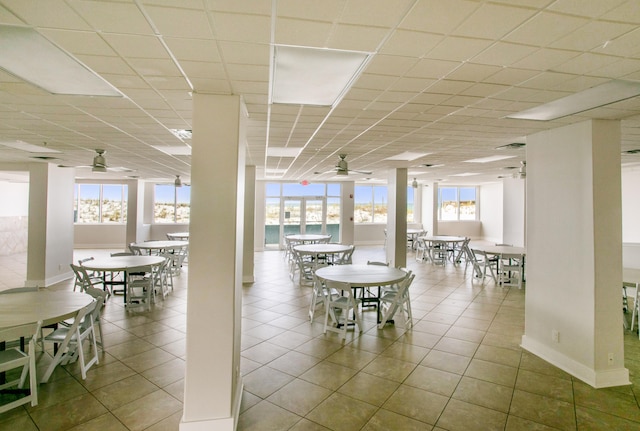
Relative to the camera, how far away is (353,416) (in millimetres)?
2582

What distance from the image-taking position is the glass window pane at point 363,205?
14141 mm

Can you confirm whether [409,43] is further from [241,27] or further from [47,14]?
[47,14]

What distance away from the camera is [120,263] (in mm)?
5582

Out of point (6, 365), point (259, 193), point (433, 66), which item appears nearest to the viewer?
point (433, 66)

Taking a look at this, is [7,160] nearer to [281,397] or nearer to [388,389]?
[281,397]

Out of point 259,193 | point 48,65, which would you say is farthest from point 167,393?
point 259,193

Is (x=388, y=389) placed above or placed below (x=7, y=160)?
below

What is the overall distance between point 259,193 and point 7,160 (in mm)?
7181

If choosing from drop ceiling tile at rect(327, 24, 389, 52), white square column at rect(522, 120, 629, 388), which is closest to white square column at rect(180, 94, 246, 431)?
drop ceiling tile at rect(327, 24, 389, 52)

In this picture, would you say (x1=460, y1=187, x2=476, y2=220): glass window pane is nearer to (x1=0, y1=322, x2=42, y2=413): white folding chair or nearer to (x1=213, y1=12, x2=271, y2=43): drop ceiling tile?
(x1=213, y1=12, x2=271, y2=43): drop ceiling tile

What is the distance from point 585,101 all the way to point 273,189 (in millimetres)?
10883

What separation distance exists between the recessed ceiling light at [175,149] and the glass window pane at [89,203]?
29.5ft

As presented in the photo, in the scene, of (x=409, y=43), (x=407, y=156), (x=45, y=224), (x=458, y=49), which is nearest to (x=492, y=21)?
(x=458, y=49)

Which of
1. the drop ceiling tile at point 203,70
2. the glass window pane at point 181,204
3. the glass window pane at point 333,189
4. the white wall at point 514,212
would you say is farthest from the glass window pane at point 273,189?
the drop ceiling tile at point 203,70
